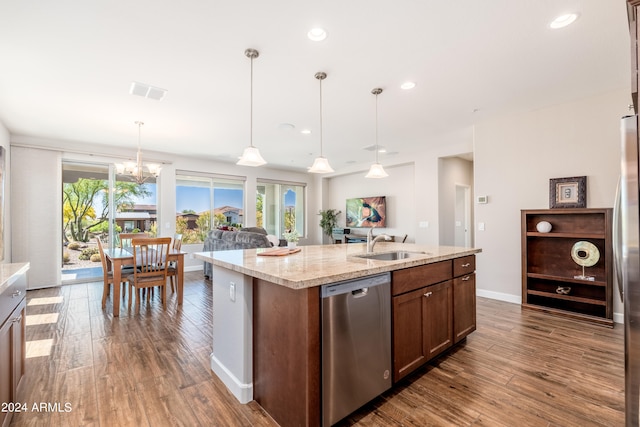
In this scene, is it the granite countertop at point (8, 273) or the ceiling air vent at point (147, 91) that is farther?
the ceiling air vent at point (147, 91)

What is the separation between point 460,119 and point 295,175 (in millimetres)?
5274

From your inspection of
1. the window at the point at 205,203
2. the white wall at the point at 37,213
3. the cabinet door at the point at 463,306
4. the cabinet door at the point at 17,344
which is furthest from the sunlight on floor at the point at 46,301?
the cabinet door at the point at 463,306

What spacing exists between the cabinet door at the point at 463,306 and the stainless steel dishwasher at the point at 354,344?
100 cm

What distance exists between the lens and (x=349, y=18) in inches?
83.3

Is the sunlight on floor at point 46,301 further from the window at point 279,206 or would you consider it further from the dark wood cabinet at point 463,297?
the dark wood cabinet at point 463,297

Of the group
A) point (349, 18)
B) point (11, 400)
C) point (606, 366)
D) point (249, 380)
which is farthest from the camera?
point (606, 366)

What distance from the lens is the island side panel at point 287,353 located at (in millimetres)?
1510

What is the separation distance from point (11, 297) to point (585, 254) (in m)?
5.13

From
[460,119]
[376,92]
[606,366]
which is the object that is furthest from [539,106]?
[606,366]

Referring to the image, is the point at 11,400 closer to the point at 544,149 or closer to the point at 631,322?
the point at 631,322

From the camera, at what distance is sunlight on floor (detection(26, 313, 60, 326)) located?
335 centimetres

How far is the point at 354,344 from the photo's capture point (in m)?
1.70

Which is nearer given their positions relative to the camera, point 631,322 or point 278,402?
point 631,322

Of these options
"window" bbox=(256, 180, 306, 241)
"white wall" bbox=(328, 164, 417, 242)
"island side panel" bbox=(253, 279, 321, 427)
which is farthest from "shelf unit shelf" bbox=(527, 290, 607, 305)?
"window" bbox=(256, 180, 306, 241)
